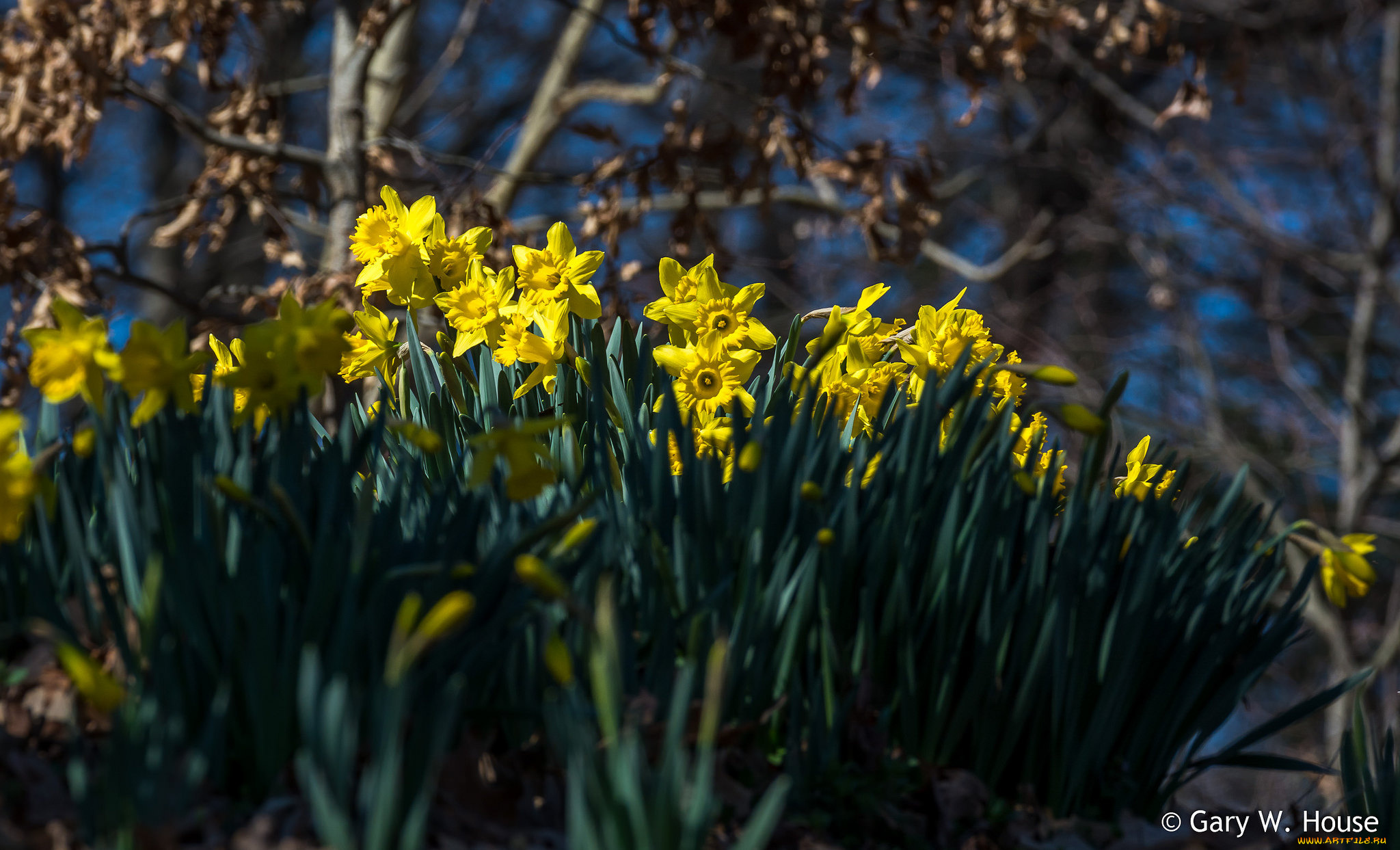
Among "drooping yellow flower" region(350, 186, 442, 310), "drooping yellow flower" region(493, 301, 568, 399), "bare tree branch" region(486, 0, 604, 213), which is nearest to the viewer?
"drooping yellow flower" region(493, 301, 568, 399)

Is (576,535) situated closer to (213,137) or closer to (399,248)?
(399,248)

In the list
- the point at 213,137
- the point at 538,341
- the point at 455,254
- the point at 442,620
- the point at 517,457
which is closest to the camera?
the point at 442,620

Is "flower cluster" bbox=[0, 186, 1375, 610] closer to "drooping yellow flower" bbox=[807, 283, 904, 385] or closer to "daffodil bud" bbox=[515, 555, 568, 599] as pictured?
"drooping yellow flower" bbox=[807, 283, 904, 385]

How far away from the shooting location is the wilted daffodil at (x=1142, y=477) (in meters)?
1.79

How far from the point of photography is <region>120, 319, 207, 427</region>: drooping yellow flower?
1.30 meters

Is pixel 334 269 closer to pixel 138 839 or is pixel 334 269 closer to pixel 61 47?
pixel 61 47

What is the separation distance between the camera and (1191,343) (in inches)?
229

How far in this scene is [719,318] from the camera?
5.97 ft

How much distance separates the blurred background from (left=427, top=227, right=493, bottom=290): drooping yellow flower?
4.28 ft

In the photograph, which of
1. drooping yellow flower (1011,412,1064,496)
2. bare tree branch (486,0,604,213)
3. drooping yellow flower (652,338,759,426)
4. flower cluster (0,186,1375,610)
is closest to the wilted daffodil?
flower cluster (0,186,1375,610)

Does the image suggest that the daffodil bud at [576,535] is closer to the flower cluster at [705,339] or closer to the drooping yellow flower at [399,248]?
the flower cluster at [705,339]

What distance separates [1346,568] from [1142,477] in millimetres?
395

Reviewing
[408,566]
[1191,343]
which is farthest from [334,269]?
[1191,343]

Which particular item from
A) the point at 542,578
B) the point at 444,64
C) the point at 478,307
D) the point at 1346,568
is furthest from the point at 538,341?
the point at 444,64
